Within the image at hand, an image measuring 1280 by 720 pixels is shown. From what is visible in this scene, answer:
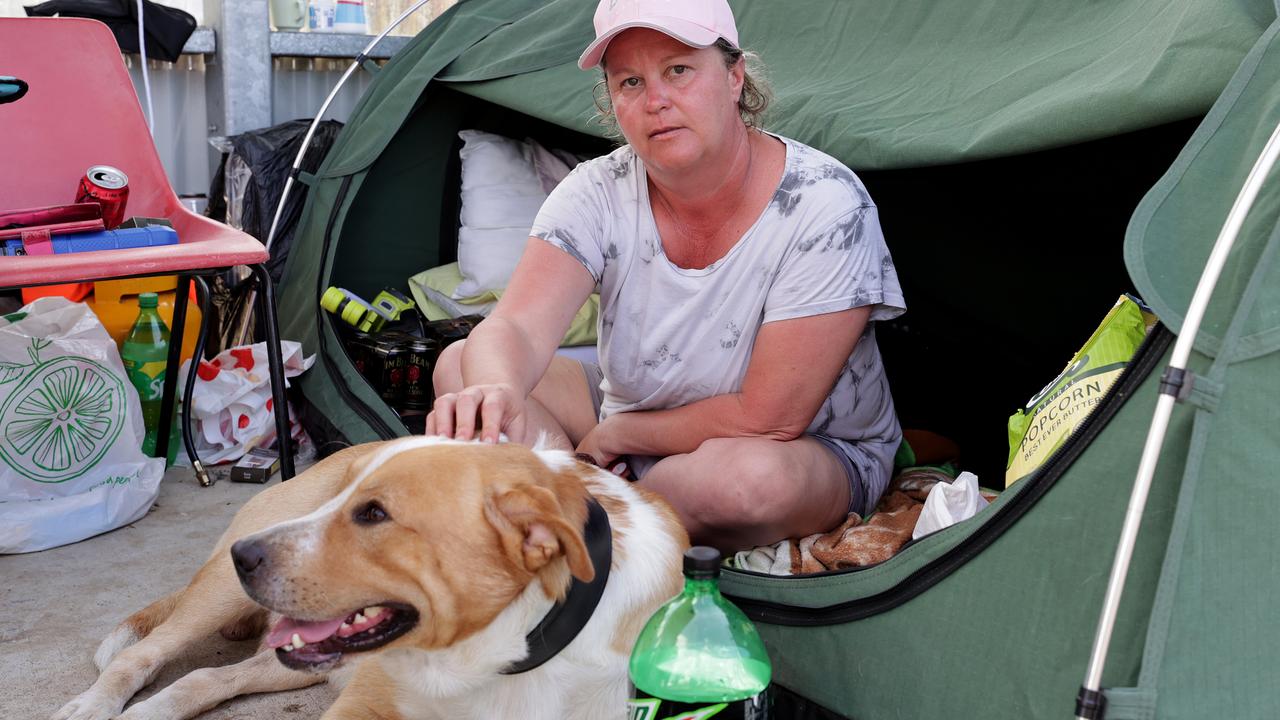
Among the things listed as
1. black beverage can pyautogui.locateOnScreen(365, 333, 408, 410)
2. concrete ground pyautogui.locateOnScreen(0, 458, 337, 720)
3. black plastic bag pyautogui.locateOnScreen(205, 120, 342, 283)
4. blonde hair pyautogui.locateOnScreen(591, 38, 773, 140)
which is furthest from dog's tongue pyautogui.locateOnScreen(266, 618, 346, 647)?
black plastic bag pyautogui.locateOnScreen(205, 120, 342, 283)

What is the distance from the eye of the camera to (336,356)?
3424 mm

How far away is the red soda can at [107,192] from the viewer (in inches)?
112

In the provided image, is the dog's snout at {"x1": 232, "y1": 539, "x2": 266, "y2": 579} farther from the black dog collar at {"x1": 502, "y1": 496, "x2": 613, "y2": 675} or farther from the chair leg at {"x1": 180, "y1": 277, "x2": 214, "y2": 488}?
the chair leg at {"x1": 180, "y1": 277, "x2": 214, "y2": 488}

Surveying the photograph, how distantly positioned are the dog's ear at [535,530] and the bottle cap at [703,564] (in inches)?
5.0

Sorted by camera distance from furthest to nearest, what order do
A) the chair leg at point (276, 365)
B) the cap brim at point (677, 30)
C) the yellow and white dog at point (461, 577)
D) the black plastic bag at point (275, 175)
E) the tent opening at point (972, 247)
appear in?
the black plastic bag at point (275, 175), the tent opening at point (972, 247), the chair leg at point (276, 365), the cap brim at point (677, 30), the yellow and white dog at point (461, 577)

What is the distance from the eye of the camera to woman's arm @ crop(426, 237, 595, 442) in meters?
1.71

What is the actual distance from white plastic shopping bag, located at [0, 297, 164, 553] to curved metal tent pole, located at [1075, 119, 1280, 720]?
2480mm

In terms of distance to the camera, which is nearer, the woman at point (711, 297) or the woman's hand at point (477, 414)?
the woman's hand at point (477, 414)

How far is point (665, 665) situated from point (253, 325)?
2945 millimetres

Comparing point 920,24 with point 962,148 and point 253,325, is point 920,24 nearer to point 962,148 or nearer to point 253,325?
point 962,148

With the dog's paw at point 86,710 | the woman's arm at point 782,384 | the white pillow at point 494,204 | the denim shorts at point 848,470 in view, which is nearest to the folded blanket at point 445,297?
the white pillow at point 494,204

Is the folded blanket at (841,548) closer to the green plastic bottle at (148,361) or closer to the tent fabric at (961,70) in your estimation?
the tent fabric at (961,70)

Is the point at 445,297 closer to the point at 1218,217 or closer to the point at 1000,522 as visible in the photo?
the point at 1000,522

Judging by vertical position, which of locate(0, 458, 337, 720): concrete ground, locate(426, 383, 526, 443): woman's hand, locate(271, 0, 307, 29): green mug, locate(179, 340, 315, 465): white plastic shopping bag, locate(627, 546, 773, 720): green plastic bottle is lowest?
locate(0, 458, 337, 720): concrete ground
